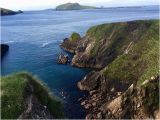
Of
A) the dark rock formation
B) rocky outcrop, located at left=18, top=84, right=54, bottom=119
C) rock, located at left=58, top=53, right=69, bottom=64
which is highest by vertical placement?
rocky outcrop, located at left=18, top=84, right=54, bottom=119

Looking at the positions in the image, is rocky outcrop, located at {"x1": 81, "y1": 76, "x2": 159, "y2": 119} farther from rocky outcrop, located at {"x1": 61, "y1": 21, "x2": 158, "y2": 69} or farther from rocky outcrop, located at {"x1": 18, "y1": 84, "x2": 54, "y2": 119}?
rocky outcrop, located at {"x1": 18, "y1": 84, "x2": 54, "y2": 119}

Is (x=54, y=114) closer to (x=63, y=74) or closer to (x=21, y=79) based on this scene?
(x=21, y=79)

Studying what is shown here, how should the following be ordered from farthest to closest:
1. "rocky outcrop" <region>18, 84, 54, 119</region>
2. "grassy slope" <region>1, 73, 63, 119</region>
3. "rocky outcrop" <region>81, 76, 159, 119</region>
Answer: "rocky outcrop" <region>81, 76, 159, 119</region>, "rocky outcrop" <region>18, 84, 54, 119</region>, "grassy slope" <region>1, 73, 63, 119</region>

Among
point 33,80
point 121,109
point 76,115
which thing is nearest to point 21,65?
point 76,115

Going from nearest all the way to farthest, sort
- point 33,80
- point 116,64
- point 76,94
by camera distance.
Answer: point 33,80 < point 76,94 < point 116,64

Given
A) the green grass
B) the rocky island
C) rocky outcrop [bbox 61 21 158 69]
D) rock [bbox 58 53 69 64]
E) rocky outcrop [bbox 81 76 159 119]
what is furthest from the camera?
rock [bbox 58 53 69 64]

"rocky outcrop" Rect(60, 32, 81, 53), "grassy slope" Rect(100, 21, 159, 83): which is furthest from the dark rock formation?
"grassy slope" Rect(100, 21, 159, 83)
